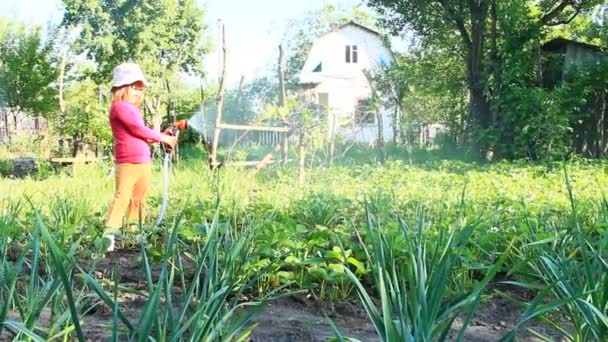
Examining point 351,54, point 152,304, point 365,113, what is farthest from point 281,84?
point 351,54

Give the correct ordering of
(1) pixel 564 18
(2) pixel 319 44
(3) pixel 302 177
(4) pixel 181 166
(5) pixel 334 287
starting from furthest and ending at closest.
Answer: (2) pixel 319 44, (1) pixel 564 18, (4) pixel 181 166, (3) pixel 302 177, (5) pixel 334 287

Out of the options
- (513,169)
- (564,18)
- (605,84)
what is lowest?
(513,169)

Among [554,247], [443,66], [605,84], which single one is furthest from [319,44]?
[554,247]

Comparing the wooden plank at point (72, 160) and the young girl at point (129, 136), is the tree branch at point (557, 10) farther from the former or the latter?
the young girl at point (129, 136)

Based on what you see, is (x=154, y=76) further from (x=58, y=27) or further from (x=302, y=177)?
(x=302, y=177)

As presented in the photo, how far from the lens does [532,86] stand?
42.1 feet

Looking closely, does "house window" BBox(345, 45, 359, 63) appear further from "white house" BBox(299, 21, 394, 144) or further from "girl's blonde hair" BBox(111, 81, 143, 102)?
"girl's blonde hair" BBox(111, 81, 143, 102)

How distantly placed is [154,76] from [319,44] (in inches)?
396

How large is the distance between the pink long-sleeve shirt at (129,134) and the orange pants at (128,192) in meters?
0.06

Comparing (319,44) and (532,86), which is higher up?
(319,44)

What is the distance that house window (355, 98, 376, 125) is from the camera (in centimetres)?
1302

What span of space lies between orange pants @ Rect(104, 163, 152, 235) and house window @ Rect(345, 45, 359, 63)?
22164mm

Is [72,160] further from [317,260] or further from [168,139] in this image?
[317,260]

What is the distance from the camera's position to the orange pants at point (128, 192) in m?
4.04
